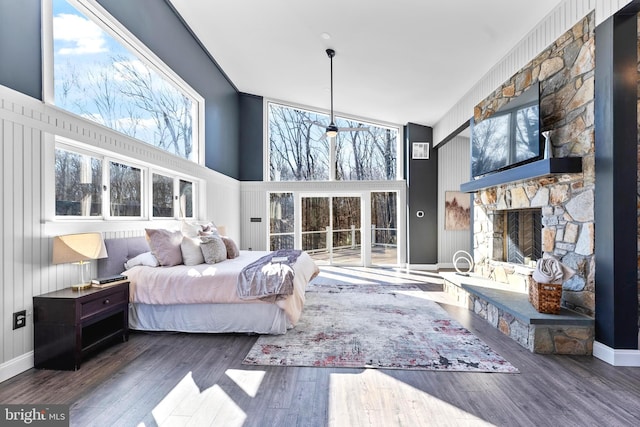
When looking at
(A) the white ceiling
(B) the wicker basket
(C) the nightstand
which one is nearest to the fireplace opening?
(B) the wicker basket

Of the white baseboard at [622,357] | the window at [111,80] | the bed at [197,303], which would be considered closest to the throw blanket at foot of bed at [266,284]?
the bed at [197,303]

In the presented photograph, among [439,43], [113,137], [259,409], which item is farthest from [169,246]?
[439,43]

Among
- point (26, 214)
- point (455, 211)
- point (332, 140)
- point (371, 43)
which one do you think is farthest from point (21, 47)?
point (455, 211)

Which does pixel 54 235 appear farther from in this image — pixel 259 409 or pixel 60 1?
pixel 259 409

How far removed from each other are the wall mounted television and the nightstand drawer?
174 inches

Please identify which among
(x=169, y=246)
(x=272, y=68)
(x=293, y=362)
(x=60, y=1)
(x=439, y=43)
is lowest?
(x=293, y=362)

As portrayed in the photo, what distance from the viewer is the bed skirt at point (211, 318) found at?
9.93 feet

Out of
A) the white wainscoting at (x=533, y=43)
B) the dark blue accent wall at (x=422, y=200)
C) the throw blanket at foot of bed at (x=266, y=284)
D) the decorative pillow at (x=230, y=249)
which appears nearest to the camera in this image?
the white wainscoting at (x=533, y=43)

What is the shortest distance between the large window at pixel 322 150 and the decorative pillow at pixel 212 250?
376cm

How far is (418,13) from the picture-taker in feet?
10.8

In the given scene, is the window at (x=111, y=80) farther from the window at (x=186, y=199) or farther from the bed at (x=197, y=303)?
the bed at (x=197, y=303)

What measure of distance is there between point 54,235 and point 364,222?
5827 mm

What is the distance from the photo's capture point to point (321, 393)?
203 centimetres

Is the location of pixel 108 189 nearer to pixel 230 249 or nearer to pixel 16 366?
pixel 230 249
